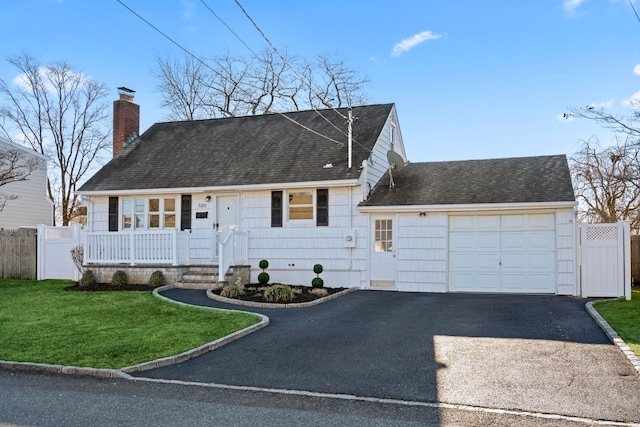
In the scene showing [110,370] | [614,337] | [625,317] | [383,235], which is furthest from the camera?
[383,235]

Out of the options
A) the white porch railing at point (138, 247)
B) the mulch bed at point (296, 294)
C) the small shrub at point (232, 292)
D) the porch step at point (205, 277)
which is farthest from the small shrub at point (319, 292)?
the white porch railing at point (138, 247)

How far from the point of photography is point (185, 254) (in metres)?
16.5

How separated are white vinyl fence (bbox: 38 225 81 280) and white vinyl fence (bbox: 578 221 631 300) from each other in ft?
54.1

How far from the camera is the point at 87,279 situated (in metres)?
16.3

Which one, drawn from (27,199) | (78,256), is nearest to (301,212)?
(78,256)

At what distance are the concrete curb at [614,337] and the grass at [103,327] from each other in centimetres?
639

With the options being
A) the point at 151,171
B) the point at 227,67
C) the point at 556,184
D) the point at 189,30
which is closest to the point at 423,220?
the point at 556,184

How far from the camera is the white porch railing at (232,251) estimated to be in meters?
15.3

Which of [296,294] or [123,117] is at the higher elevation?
[123,117]

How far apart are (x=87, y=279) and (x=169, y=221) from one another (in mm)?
3302

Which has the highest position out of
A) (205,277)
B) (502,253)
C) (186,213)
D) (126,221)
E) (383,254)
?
(186,213)

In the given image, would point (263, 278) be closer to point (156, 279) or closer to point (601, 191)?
point (156, 279)

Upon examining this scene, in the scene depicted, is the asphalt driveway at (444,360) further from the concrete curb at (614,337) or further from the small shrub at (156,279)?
the small shrub at (156,279)

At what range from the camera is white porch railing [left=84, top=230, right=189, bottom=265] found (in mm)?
16281
